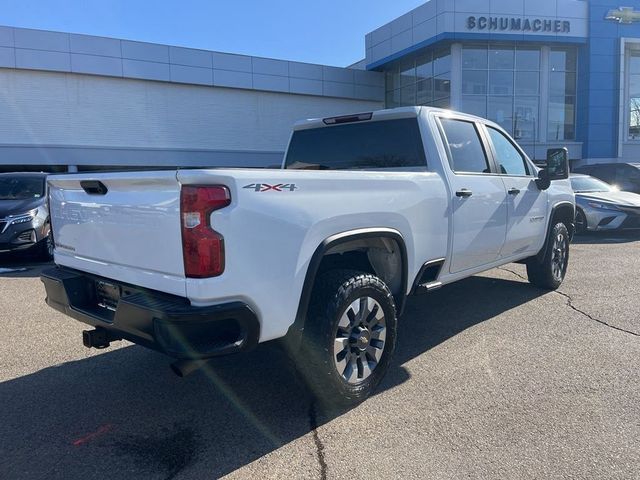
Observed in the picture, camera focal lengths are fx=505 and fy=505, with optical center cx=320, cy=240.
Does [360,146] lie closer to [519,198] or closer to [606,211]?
[519,198]

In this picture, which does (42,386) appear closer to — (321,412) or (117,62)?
(321,412)

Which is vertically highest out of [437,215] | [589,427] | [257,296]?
[437,215]

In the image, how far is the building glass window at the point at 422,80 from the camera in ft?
86.9

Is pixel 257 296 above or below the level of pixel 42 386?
above

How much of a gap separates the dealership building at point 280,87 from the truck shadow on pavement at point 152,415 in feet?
78.2

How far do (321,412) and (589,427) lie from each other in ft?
5.37

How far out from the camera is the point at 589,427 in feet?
10.0

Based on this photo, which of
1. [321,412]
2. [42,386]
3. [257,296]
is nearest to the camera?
[257,296]

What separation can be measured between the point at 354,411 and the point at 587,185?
450 inches

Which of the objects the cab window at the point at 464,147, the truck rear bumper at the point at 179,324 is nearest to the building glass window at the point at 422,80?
the cab window at the point at 464,147

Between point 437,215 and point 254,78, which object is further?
point 254,78

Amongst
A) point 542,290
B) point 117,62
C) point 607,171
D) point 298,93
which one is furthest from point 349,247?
point 298,93

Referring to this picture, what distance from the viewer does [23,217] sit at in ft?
28.6

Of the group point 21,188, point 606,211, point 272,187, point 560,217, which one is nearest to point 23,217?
point 21,188
